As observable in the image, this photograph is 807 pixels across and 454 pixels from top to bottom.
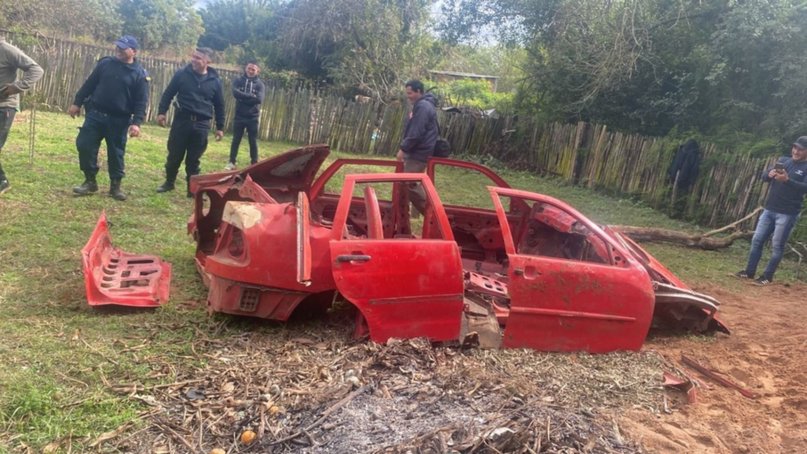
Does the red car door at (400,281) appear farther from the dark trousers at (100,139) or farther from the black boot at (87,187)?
the black boot at (87,187)

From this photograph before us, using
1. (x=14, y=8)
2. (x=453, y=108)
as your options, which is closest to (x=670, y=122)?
(x=453, y=108)

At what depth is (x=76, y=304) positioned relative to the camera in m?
4.42

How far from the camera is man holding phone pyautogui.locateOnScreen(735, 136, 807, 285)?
7086 mm

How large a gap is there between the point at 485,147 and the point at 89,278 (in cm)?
1309

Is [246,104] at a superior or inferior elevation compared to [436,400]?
superior

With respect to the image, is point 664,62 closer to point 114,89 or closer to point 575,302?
point 575,302

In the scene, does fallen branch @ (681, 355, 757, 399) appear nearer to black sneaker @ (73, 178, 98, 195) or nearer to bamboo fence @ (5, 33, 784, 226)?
black sneaker @ (73, 178, 98, 195)

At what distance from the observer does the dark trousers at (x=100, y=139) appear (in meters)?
6.91

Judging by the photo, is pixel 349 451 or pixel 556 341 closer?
pixel 349 451

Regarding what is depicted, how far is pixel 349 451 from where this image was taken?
280 cm

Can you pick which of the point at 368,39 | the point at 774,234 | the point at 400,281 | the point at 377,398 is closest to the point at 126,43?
the point at 400,281

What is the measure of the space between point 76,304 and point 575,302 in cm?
349

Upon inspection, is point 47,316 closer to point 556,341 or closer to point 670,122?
point 556,341

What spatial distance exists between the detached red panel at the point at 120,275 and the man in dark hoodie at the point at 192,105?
8.01 feet
